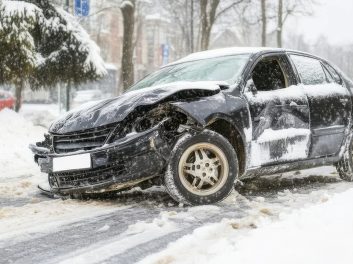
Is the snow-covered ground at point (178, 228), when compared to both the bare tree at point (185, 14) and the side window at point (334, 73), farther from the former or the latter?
the bare tree at point (185, 14)

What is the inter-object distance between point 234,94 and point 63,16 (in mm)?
10140

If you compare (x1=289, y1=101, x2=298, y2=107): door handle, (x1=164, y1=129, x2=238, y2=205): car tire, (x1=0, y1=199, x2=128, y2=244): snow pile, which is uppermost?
(x1=289, y1=101, x2=298, y2=107): door handle

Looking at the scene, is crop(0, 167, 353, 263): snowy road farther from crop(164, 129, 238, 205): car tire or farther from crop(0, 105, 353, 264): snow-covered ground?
crop(164, 129, 238, 205): car tire

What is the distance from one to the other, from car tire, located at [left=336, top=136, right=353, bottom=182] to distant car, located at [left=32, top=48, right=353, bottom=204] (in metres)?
0.48

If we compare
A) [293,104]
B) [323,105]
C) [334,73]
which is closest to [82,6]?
[334,73]

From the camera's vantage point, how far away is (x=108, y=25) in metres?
49.5

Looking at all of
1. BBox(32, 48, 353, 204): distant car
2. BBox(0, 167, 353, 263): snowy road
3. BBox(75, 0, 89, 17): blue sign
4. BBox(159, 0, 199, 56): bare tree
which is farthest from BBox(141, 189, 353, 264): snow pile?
BBox(159, 0, 199, 56): bare tree

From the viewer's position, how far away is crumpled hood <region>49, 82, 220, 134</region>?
4.53 meters

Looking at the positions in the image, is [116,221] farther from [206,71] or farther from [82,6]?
[82,6]

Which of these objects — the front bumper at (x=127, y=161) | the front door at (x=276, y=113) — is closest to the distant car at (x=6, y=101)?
the front door at (x=276, y=113)

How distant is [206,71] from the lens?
18.2 ft

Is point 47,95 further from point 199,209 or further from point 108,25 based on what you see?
point 199,209

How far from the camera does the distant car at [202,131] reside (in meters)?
4.51

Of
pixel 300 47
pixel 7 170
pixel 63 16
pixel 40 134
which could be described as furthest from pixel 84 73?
pixel 300 47
